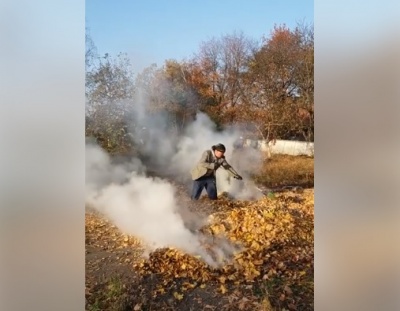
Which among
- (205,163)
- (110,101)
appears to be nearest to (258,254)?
(205,163)

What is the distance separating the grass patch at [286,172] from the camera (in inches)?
92.8

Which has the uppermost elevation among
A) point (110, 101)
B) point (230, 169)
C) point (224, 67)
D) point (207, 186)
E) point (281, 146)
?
point (224, 67)

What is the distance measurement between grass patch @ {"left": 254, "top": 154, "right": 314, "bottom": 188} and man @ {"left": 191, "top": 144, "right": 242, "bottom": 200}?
17 cm

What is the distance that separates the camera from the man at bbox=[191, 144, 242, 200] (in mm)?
2424

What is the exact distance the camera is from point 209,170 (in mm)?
2430

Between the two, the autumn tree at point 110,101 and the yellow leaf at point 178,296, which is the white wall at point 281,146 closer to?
the autumn tree at point 110,101

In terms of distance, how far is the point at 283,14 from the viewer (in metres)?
2.38

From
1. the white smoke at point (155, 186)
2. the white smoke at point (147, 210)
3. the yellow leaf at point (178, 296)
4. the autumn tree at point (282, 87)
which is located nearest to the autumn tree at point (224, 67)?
the autumn tree at point (282, 87)

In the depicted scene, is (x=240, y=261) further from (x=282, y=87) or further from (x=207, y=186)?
(x=282, y=87)

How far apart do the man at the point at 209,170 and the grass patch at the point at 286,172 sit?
0.17 metres

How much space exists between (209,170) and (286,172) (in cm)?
47

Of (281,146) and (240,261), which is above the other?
(281,146)

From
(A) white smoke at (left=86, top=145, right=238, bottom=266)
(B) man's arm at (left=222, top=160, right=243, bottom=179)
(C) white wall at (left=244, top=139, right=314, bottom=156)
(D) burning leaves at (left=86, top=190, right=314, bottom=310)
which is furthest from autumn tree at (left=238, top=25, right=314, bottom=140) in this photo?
(A) white smoke at (left=86, top=145, right=238, bottom=266)

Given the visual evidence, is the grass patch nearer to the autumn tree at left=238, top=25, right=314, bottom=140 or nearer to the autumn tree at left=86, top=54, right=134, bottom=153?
the autumn tree at left=238, top=25, right=314, bottom=140
